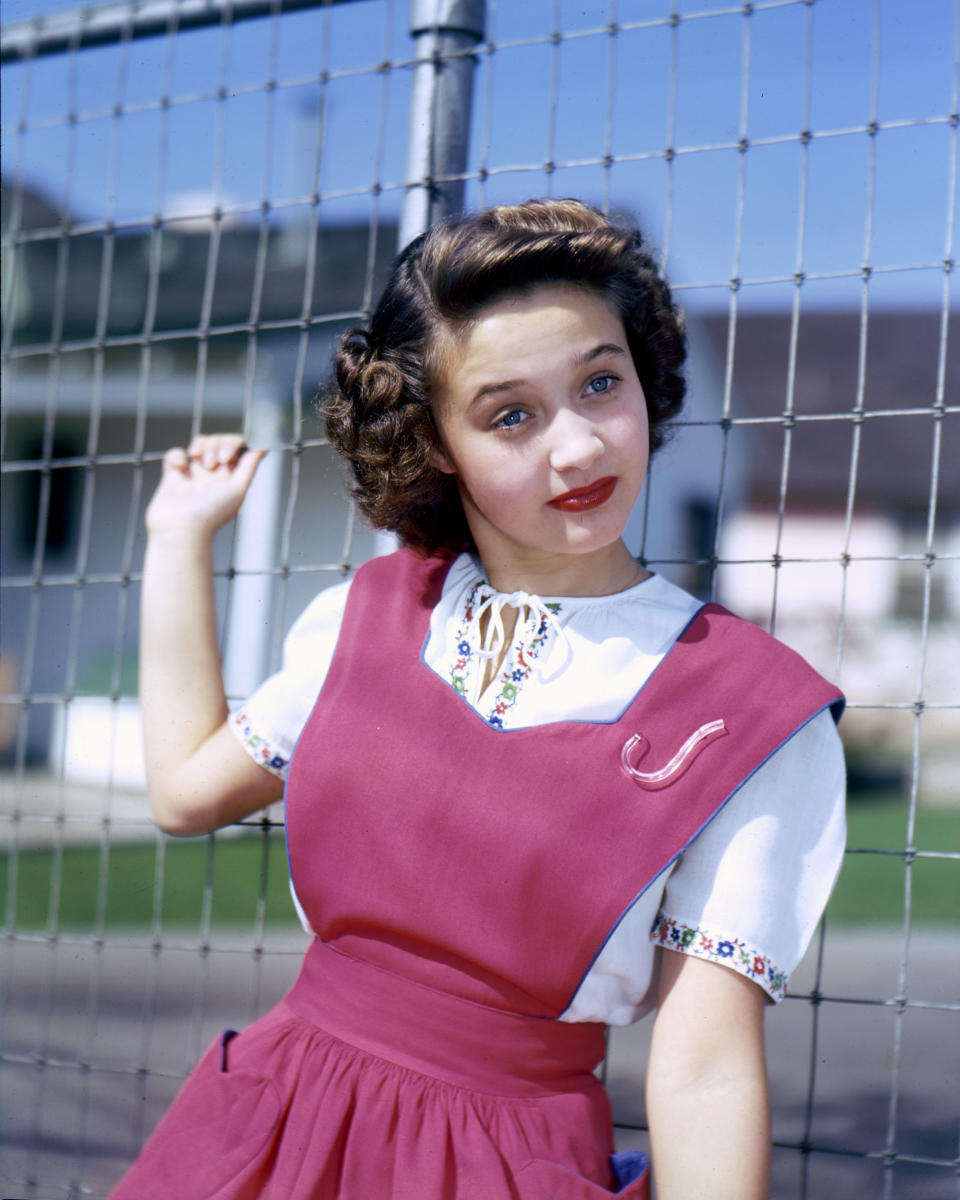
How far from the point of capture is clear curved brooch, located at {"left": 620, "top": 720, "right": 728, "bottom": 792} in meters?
1.20

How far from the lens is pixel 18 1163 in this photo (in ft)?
7.85

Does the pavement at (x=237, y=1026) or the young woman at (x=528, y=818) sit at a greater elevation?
the young woman at (x=528, y=818)

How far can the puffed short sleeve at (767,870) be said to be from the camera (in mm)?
1157

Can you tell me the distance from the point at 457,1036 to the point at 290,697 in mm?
429

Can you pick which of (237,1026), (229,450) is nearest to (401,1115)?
(229,450)

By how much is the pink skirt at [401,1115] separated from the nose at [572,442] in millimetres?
550

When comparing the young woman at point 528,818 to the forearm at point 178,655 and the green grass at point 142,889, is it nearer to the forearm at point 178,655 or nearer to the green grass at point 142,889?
the forearm at point 178,655

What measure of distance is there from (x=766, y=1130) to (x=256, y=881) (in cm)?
528

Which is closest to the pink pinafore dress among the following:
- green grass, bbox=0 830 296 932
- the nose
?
the nose

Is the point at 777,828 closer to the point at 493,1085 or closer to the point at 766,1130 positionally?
the point at 766,1130

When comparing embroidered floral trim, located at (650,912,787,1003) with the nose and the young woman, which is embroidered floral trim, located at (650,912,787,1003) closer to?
the young woman

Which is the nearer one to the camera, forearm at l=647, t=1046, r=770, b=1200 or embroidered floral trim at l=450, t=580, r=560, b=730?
forearm at l=647, t=1046, r=770, b=1200

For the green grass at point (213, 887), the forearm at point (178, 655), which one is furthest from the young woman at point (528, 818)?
the green grass at point (213, 887)

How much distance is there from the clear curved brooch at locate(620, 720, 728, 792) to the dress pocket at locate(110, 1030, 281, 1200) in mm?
503
